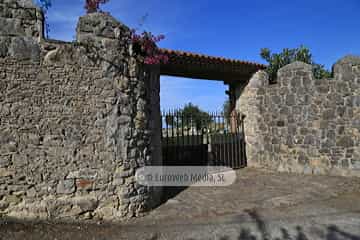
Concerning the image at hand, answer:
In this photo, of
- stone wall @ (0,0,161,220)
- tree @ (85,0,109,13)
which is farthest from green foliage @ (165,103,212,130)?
tree @ (85,0,109,13)

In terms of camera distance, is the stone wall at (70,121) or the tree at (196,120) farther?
the tree at (196,120)

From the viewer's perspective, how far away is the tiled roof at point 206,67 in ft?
20.7

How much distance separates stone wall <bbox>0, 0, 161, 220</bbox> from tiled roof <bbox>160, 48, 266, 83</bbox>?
1811 mm

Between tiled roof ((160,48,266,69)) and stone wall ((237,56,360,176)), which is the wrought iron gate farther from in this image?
tiled roof ((160,48,266,69))

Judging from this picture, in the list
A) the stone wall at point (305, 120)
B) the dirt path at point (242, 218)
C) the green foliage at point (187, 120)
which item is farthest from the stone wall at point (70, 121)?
the stone wall at point (305, 120)

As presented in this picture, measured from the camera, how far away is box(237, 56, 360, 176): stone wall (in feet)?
22.2

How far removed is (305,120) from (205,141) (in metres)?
2.86

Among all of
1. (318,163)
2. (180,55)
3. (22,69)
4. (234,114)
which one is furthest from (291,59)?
(22,69)

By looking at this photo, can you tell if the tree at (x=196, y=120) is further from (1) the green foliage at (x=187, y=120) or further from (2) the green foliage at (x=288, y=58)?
(2) the green foliage at (x=288, y=58)

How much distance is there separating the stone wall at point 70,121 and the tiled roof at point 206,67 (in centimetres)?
181

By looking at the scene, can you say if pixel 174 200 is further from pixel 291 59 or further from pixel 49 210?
pixel 291 59

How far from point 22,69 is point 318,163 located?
23.2ft

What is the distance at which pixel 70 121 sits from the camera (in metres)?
3.96

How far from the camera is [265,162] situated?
8.13 metres
